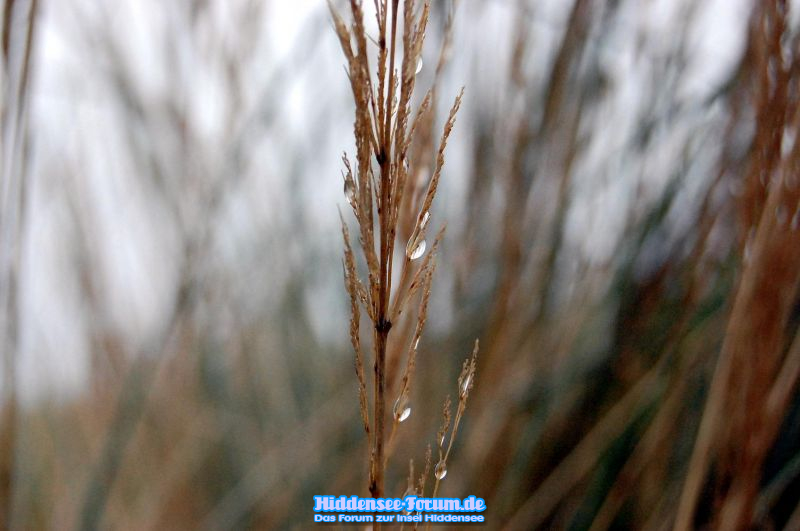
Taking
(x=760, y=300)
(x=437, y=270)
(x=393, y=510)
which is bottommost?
(x=393, y=510)

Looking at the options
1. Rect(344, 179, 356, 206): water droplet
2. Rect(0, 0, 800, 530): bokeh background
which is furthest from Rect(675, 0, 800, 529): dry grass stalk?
Rect(344, 179, 356, 206): water droplet

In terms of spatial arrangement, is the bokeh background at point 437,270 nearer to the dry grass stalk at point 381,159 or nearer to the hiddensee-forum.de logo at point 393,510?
the hiddensee-forum.de logo at point 393,510

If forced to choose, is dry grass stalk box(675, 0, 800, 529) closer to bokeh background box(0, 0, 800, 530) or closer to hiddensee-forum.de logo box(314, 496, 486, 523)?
bokeh background box(0, 0, 800, 530)

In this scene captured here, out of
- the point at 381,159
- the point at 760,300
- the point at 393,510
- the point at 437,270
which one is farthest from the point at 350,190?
the point at 437,270

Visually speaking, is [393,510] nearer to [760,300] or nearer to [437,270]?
[760,300]

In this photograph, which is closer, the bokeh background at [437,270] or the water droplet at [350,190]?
the water droplet at [350,190]

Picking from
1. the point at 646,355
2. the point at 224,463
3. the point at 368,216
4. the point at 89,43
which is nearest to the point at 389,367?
the point at 368,216

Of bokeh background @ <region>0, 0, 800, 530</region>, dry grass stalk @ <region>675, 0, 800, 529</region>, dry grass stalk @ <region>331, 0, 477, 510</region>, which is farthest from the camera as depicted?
bokeh background @ <region>0, 0, 800, 530</region>

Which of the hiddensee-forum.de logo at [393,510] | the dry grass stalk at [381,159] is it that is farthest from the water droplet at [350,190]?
the hiddensee-forum.de logo at [393,510]

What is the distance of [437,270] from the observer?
3.37ft

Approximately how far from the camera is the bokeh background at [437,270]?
2.58 ft

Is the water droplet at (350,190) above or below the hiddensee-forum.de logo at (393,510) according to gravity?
above

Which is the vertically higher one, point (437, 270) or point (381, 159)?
point (437, 270)

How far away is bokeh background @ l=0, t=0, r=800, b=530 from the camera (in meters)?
0.79
